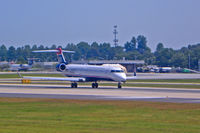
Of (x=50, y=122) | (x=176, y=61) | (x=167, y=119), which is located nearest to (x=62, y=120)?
(x=50, y=122)

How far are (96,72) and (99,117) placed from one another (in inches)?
1327

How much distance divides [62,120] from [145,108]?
806 cm

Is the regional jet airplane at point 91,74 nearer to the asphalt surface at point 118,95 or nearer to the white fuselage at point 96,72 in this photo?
the white fuselage at point 96,72

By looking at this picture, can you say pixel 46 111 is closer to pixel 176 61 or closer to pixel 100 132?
pixel 100 132

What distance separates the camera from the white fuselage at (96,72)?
56.7 m

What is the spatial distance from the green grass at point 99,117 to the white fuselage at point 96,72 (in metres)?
22.9

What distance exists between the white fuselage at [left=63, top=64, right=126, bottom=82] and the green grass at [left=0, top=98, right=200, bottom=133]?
903 inches

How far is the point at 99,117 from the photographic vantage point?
2538 cm

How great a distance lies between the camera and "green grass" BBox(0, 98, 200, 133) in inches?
831

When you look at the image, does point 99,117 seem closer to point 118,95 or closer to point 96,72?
point 118,95

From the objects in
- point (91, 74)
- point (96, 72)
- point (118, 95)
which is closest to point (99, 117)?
point (118, 95)

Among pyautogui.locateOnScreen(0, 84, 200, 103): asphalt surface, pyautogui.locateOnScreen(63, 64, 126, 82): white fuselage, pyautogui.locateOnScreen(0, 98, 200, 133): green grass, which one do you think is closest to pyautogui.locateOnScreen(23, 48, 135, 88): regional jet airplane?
pyautogui.locateOnScreen(63, 64, 126, 82): white fuselage

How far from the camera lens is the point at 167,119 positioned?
80.7 feet

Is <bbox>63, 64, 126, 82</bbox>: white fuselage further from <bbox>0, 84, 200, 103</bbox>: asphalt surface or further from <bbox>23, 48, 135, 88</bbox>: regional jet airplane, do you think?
<bbox>0, 84, 200, 103</bbox>: asphalt surface
